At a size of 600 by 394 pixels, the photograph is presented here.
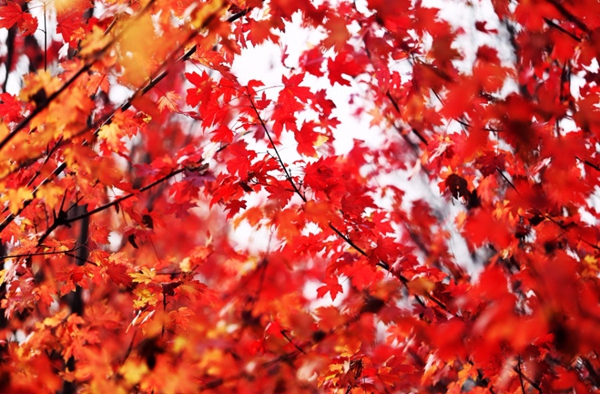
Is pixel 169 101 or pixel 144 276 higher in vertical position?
pixel 169 101

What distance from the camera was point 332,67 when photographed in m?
3.53

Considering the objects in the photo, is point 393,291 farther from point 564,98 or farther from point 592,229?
point 564,98

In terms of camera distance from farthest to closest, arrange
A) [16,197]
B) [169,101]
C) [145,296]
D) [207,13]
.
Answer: [169,101] → [145,296] → [16,197] → [207,13]

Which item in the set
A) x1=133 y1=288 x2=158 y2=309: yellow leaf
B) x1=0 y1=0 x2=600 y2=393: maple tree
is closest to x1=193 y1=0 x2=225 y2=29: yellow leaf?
x1=0 y1=0 x2=600 y2=393: maple tree

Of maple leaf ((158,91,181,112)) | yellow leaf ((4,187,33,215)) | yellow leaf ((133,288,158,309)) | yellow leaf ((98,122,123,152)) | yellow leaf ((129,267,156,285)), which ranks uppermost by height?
yellow leaf ((98,122,123,152))

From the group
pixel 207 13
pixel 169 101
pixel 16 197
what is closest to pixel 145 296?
pixel 16 197

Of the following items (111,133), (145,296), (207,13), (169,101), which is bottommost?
(145,296)

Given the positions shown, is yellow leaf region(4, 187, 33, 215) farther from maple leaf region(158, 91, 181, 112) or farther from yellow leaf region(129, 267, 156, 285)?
maple leaf region(158, 91, 181, 112)

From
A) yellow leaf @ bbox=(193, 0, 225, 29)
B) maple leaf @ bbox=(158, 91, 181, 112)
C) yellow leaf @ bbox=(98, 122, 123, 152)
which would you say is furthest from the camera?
maple leaf @ bbox=(158, 91, 181, 112)

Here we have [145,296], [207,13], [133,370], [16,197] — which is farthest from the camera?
[145,296]

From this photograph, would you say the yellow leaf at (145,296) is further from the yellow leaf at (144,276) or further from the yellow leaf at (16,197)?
the yellow leaf at (16,197)

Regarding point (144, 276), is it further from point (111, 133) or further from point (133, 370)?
point (111, 133)

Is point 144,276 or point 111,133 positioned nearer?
point 111,133

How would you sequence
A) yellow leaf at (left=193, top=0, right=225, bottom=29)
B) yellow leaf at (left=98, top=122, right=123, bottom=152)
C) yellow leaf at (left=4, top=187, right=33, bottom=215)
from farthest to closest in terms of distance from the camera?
yellow leaf at (left=98, top=122, right=123, bottom=152) → yellow leaf at (left=4, top=187, right=33, bottom=215) → yellow leaf at (left=193, top=0, right=225, bottom=29)
